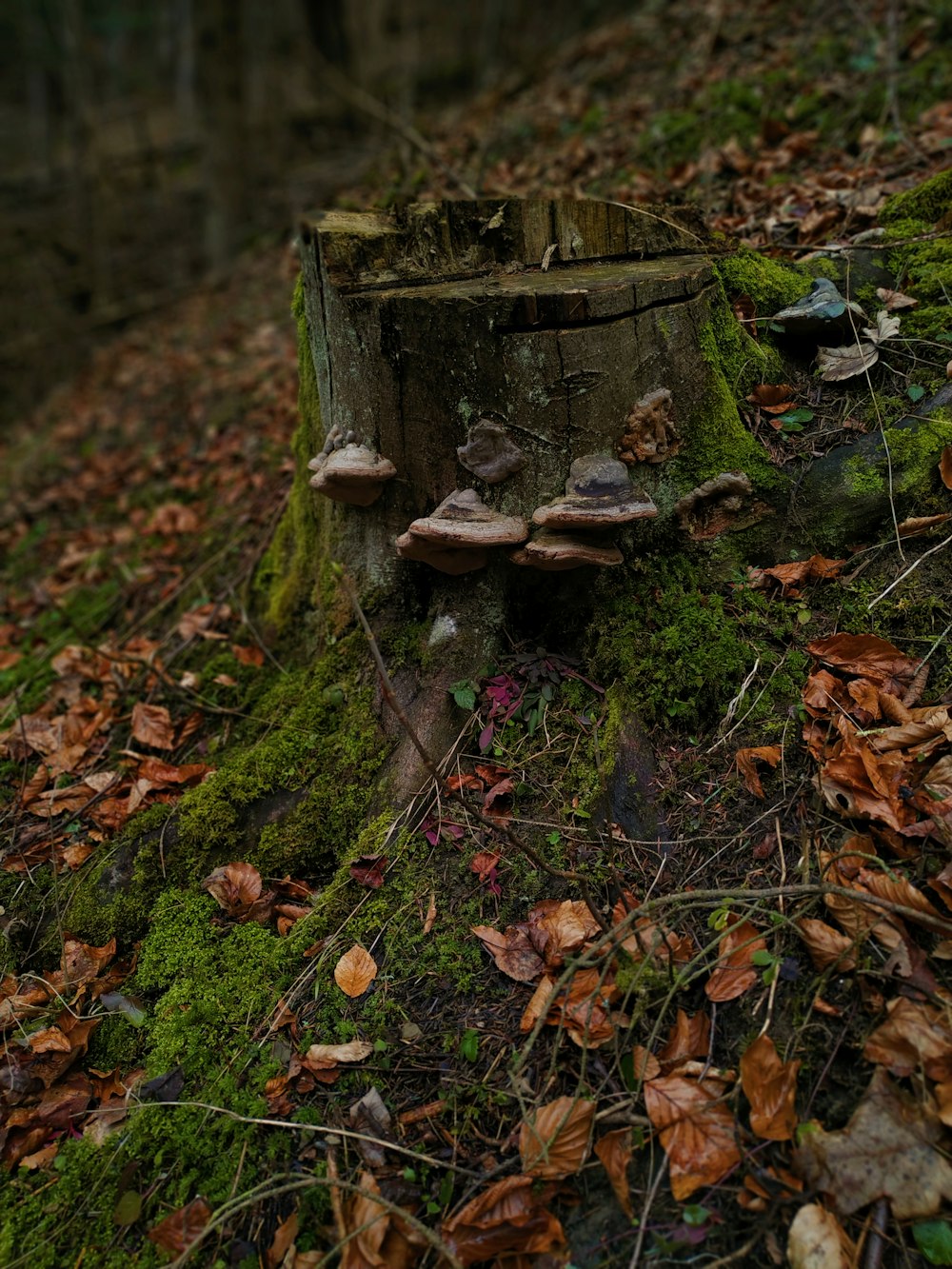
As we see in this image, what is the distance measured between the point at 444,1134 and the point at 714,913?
1.04 metres

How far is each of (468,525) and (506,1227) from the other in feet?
6.98

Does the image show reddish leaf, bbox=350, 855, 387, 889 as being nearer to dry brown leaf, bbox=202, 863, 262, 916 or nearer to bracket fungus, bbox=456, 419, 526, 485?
dry brown leaf, bbox=202, 863, 262, 916

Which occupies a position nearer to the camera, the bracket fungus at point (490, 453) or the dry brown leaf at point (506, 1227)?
the dry brown leaf at point (506, 1227)

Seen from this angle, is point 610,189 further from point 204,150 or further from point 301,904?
point 204,150

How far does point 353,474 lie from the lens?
3053mm

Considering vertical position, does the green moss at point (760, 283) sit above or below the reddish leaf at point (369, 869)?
above

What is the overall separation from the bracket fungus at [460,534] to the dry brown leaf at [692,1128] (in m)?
1.80

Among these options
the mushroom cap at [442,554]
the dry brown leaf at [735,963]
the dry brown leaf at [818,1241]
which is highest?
the mushroom cap at [442,554]

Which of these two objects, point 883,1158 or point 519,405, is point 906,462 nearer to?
point 519,405

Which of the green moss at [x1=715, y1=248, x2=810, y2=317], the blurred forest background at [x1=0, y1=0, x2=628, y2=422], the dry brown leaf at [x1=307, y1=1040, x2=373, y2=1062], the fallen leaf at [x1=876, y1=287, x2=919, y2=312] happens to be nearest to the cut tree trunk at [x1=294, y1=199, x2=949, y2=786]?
the green moss at [x1=715, y1=248, x2=810, y2=317]

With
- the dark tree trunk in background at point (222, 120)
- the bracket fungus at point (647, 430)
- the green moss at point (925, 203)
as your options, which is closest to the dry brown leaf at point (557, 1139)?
the bracket fungus at point (647, 430)

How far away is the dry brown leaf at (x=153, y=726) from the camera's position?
3.97 m

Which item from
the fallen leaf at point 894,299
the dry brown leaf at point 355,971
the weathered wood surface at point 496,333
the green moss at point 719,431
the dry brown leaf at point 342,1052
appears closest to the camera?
the dry brown leaf at point 342,1052

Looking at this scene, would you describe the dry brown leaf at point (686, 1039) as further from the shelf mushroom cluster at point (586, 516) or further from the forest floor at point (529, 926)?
the shelf mushroom cluster at point (586, 516)
